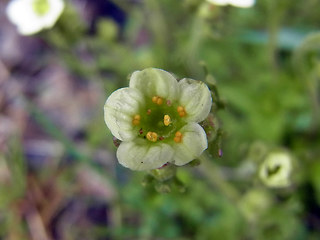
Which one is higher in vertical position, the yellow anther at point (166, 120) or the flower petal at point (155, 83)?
the flower petal at point (155, 83)

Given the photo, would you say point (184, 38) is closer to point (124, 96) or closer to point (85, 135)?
point (85, 135)

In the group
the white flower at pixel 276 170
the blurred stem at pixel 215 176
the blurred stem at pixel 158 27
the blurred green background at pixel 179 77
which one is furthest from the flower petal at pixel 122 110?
the blurred stem at pixel 158 27

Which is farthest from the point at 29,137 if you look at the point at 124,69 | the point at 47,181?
the point at 124,69

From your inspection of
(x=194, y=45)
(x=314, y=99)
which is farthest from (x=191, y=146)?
(x=194, y=45)

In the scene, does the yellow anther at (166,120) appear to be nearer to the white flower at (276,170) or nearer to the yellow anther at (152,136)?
the yellow anther at (152,136)

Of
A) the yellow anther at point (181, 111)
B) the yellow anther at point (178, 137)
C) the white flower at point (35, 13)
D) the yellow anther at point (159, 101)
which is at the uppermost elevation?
the yellow anther at point (159, 101)

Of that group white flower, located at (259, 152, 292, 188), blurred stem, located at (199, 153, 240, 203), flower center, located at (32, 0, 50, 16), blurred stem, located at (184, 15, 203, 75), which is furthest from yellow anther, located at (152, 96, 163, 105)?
flower center, located at (32, 0, 50, 16)

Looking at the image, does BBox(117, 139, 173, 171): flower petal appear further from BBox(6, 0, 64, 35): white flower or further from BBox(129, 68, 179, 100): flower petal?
BBox(6, 0, 64, 35): white flower
